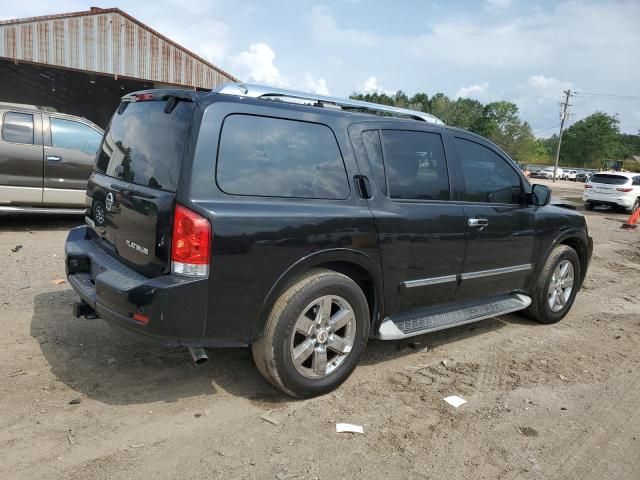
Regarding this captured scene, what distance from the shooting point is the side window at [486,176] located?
4.25 meters

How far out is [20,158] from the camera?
757 centimetres

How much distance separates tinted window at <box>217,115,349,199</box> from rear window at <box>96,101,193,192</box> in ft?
0.86

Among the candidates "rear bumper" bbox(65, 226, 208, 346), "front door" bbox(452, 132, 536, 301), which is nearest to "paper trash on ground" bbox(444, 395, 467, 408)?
"front door" bbox(452, 132, 536, 301)

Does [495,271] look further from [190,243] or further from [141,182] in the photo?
[141,182]

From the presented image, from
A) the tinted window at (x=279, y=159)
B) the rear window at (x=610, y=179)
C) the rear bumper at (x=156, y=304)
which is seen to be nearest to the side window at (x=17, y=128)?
the rear bumper at (x=156, y=304)

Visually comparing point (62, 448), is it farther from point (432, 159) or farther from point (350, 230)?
point (432, 159)

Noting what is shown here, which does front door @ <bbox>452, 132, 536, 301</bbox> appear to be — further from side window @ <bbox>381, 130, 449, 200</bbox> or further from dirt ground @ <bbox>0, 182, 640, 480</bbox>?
dirt ground @ <bbox>0, 182, 640, 480</bbox>

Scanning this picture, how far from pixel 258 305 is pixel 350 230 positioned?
79 centimetres

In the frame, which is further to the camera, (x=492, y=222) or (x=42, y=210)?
(x=42, y=210)

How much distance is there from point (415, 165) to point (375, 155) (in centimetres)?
41

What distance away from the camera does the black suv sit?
9.32 feet

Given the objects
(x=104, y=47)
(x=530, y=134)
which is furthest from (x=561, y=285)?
(x=530, y=134)

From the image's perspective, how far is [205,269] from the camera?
2799mm

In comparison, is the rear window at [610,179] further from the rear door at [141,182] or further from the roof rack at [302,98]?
the rear door at [141,182]
